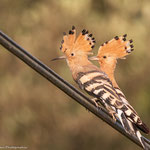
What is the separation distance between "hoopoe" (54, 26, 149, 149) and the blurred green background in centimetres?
349

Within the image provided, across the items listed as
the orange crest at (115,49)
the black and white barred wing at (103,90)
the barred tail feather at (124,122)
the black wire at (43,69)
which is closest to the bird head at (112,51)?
the orange crest at (115,49)

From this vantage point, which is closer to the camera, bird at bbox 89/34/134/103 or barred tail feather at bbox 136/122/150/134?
barred tail feather at bbox 136/122/150/134

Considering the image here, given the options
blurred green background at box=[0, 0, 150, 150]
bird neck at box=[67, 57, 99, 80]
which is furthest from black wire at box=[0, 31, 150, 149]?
blurred green background at box=[0, 0, 150, 150]

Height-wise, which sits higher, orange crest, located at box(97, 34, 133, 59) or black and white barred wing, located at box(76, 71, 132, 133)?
orange crest, located at box(97, 34, 133, 59)

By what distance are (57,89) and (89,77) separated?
13.5ft

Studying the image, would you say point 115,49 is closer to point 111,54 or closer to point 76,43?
point 111,54

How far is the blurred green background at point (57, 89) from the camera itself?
25.8 ft

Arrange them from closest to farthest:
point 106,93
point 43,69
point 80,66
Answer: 1. point 43,69
2. point 106,93
3. point 80,66

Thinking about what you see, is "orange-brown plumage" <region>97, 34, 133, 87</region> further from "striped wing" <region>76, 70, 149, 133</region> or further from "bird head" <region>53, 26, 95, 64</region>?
"striped wing" <region>76, 70, 149, 133</region>

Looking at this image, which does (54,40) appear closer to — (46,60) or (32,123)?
(46,60)

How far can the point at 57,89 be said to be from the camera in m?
8.03

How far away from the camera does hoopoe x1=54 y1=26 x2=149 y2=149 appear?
3652 millimetres

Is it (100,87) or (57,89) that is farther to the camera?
(57,89)

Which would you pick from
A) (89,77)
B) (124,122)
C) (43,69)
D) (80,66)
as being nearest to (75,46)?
(80,66)
